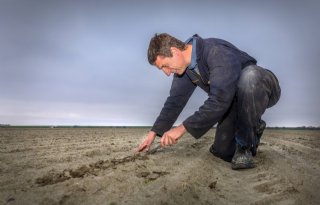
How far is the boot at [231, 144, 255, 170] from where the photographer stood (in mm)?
3590

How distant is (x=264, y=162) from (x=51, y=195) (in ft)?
8.59

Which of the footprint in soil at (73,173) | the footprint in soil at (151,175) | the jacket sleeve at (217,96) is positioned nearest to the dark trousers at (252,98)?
the jacket sleeve at (217,96)

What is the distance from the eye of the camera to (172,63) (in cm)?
361

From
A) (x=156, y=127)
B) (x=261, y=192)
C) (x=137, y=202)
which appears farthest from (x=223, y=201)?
(x=156, y=127)

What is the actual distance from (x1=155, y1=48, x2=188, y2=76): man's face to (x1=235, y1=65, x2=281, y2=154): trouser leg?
0.72m

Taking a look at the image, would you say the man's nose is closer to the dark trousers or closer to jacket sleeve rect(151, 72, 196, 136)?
jacket sleeve rect(151, 72, 196, 136)

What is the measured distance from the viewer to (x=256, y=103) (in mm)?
3656

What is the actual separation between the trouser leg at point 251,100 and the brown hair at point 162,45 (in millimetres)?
825

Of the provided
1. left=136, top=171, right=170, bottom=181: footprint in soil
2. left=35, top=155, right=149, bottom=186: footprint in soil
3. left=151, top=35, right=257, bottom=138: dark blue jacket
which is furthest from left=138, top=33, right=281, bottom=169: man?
left=35, top=155, right=149, bottom=186: footprint in soil

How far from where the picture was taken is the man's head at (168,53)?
3.54m

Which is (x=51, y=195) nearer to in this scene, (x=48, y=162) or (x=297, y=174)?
(x=48, y=162)

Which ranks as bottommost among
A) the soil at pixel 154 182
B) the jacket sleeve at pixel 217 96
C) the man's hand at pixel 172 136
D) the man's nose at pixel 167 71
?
the soil at pixel 154 182

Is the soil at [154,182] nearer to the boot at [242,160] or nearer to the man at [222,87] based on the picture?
the boot at [242,160]

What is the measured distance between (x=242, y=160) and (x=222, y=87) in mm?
971
